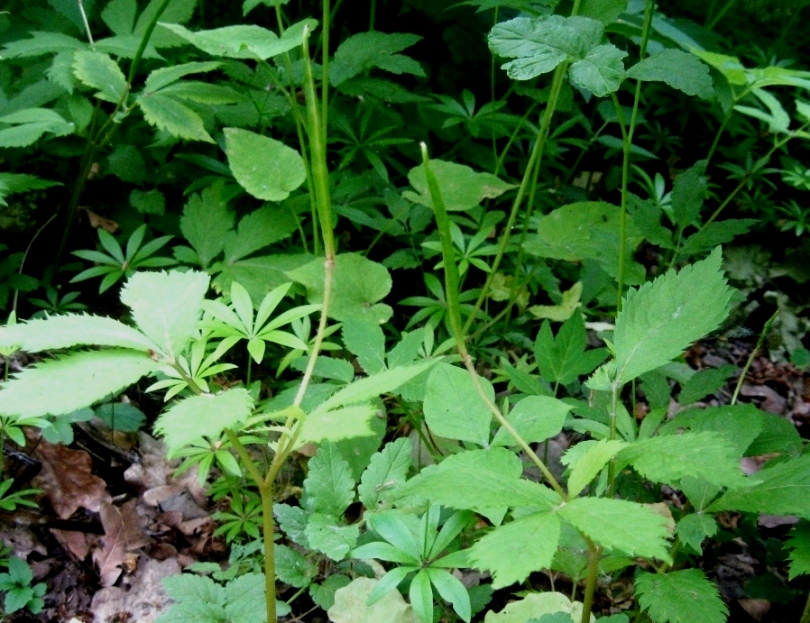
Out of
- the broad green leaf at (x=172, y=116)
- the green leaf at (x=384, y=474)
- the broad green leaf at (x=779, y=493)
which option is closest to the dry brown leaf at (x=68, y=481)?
the green leaf at (x=384, y=474)

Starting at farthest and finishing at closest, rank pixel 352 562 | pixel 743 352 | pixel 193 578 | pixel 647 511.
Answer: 1. pixel 743 352
2. pixel 352 562
3. pixel 193 578
4. pixel 647 511

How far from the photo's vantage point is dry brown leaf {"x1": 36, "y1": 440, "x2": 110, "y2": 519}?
1.65 metres

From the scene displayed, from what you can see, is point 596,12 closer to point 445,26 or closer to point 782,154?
point 445,26

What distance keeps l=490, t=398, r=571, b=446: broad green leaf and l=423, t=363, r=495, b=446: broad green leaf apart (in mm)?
42

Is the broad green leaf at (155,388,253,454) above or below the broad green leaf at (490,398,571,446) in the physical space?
above

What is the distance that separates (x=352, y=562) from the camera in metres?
1.39

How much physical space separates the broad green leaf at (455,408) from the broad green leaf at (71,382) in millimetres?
511

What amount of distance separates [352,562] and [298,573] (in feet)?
0.42

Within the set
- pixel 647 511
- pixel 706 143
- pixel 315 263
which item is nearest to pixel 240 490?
pixel 315 263

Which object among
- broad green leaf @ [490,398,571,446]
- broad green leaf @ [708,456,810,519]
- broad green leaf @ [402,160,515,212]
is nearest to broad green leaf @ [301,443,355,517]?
broad green leaf @ [490,398,571,446]

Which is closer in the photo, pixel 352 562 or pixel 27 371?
pixel 27 371

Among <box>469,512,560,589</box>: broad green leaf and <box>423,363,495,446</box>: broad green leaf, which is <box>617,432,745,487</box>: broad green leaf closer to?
<box>469,512,560,589</box>: broad green leaf

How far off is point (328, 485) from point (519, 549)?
62 centimetres

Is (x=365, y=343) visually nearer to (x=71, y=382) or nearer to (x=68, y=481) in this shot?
(x=71, y=382)
